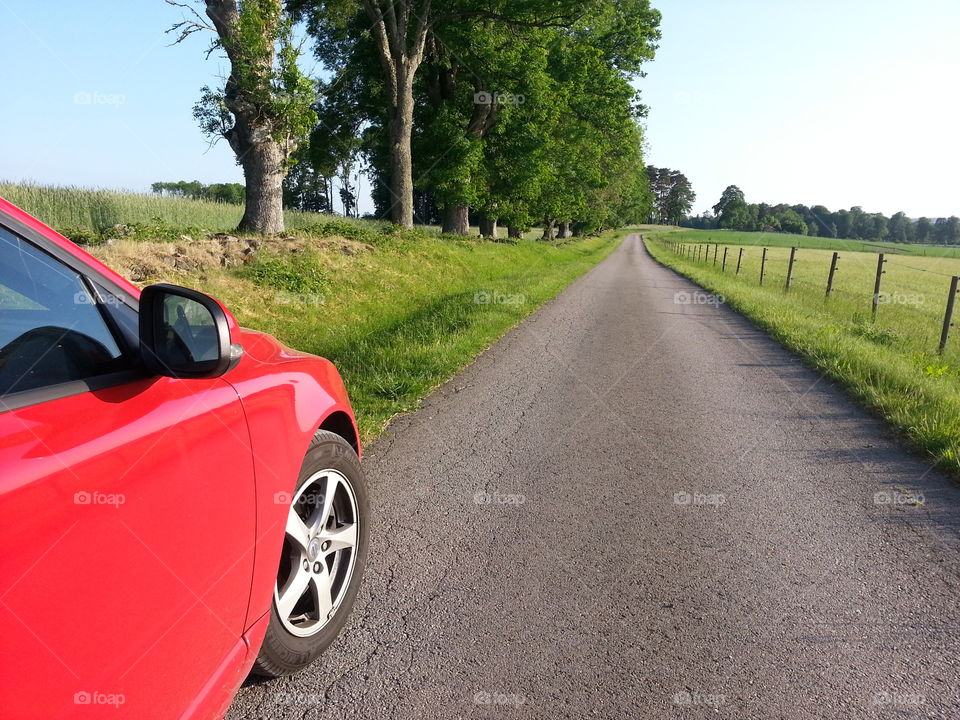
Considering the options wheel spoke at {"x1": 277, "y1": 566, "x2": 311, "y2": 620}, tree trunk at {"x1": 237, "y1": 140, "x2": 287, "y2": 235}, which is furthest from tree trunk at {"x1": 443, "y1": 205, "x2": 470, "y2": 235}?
wheel spoke at {"x1": 277, "y1": 566, "x2": 311, "y2": 620}

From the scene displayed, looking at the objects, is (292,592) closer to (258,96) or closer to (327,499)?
(327,499)

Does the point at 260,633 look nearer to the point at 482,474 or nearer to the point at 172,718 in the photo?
the point at 172,718

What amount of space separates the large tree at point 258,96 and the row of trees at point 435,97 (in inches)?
1.0

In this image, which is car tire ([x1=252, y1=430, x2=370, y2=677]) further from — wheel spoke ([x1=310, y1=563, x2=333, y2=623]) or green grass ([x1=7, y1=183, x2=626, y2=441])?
green grass ([x1=7, y1=183, x2=626, y2=441])

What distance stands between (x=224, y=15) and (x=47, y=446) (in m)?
13.0

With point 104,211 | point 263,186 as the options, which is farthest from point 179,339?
point 263,186

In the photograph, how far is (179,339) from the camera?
5.73 ft

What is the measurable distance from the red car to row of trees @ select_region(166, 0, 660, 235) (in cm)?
1150

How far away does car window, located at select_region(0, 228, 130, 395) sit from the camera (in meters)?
1.48

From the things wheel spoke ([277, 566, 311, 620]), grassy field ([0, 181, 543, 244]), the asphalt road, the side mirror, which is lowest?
the asphalt road

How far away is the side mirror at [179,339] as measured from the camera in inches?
64.9

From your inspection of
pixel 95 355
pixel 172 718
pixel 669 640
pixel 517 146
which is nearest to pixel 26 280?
pixel 95 355

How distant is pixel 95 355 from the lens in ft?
5.38

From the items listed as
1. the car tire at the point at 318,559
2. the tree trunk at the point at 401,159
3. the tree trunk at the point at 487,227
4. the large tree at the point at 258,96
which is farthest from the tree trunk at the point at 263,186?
the tree trunk at the point at 487,227
